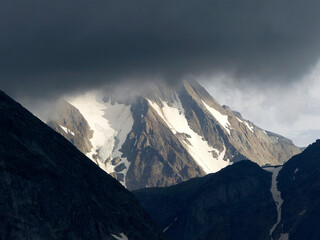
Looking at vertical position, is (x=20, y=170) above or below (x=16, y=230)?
above

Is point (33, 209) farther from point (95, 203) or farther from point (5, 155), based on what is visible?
point (95, 203)

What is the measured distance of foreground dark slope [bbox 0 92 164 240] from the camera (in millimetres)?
154125

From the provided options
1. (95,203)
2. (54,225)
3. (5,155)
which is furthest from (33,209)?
(95,203)

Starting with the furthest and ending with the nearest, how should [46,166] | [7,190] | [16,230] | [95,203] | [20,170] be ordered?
[95,203], [46,166], [20,170], [7,190], [16,230]

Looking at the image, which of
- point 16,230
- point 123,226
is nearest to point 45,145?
point 123,226

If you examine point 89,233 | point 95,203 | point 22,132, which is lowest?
point 89,233

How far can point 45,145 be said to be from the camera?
196375 mm

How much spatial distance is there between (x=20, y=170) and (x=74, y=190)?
21010mm

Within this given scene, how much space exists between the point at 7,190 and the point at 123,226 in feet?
168

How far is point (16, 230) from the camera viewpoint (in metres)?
147

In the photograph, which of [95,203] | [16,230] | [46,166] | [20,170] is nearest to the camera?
[16,230]

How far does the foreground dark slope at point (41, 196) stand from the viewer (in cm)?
15412

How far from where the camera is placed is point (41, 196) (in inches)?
6619

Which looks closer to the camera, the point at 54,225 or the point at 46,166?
the point at 54,225
